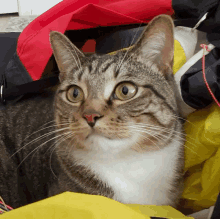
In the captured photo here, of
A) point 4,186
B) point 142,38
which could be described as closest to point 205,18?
point 142,38

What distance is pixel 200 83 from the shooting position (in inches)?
34.1

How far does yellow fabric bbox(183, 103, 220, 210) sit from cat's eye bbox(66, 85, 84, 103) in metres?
0.42

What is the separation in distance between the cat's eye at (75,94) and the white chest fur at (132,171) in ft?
0.67

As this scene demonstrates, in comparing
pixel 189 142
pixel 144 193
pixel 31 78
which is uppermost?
pixel 31 78

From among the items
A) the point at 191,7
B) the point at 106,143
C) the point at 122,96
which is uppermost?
the point at 191,7

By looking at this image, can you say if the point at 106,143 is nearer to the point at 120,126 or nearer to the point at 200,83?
the point at 120,126

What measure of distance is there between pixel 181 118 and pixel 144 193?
0.31 metres

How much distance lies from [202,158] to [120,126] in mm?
368

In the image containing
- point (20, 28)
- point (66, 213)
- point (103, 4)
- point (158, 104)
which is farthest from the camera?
point (20, 28)

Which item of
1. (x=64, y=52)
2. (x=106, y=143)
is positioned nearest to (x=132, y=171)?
(x=106, y=143)

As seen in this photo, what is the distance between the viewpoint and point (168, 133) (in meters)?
0.96

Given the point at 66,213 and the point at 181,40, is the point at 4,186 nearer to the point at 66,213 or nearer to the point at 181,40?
the point at 66,213

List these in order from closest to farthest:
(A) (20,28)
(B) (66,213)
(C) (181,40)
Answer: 1. (B) (66,213)
2. (C) (181,40)
3. (A) (20,28)

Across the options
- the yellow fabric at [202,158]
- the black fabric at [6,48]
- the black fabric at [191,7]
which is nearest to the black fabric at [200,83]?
the yellow fabric at [202,158]
